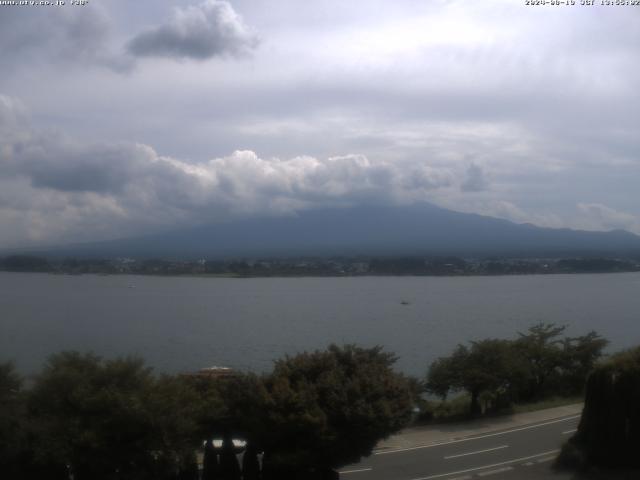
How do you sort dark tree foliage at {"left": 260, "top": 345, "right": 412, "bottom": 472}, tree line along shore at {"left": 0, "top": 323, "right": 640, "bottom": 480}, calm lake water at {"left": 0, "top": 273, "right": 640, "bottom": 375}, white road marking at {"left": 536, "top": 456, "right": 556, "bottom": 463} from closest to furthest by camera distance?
tree line along shore at {"left": 0, "top": 323, "right": 640, "bottom": 480}, dark tree foliage at {"left": 260, "top": 345, "right": 412, "bottom": 472}, white road marking at {"left": 536, "top": 456, "right": 556, "bottom": 463}, calm lake water at {"left": 0, "top": 273, "right": 640, "bottom": 375}

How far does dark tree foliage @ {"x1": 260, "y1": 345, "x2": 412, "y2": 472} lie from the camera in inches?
457

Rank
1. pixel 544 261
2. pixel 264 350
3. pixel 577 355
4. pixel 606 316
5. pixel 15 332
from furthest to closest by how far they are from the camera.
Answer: pixel 544 261
pixel 606 316
pixel 15 332
pixel 264 350
pixel 577 355

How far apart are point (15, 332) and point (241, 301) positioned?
102 feet

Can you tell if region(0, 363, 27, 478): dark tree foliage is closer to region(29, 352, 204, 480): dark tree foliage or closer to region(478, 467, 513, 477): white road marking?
region(29, 352, 204, 480): dark tree foliage

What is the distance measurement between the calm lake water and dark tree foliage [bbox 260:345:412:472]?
726 inches

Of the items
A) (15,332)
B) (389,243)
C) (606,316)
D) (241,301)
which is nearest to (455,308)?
(606,316)

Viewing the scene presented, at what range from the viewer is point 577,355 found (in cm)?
2534

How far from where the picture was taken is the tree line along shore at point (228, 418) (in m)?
11.4

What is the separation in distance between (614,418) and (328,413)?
4.98 meters

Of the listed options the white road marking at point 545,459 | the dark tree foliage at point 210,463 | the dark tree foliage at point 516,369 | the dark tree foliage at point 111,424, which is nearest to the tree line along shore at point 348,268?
the dark tree foliage at point 516,369

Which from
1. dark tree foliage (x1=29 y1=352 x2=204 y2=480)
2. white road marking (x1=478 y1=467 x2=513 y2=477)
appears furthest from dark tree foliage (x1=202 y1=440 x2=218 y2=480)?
white road marking (x1=478 y1=467 x2=513 y2=477)

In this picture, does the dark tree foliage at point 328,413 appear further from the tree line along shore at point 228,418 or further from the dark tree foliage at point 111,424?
the dark tree foliage at point 111,424

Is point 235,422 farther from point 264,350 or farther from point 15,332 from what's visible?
point 15,332

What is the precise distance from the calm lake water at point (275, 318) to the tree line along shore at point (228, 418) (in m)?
17.7
